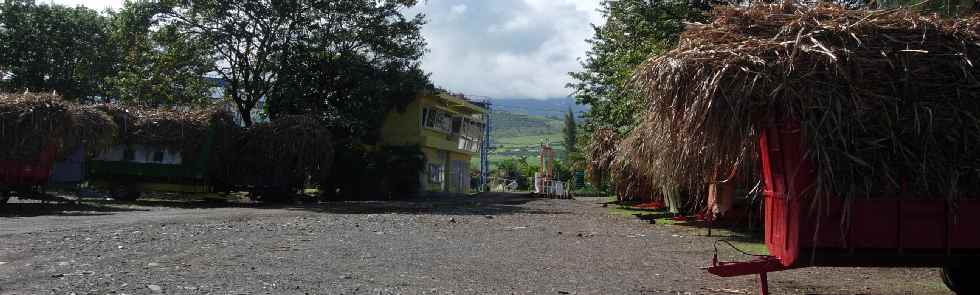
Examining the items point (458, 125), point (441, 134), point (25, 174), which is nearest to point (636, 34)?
point (25, 174)

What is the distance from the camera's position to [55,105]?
19516 millimetres

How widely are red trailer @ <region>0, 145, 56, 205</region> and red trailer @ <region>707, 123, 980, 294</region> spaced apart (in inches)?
741

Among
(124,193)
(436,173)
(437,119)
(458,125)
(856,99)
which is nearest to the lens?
(856,99)

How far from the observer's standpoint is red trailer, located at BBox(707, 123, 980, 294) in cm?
626

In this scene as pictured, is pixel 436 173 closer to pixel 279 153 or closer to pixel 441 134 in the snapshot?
pixel 441 134

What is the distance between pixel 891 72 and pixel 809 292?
282 cm

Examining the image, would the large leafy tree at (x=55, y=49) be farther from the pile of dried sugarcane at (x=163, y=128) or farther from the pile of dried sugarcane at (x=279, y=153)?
the pile of dried sugarcane at (x=279, y=153)

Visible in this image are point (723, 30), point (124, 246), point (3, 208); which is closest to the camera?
point (723, 30)

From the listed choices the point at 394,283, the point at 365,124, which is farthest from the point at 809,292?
the point at 365,124

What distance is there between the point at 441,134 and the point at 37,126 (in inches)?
1167

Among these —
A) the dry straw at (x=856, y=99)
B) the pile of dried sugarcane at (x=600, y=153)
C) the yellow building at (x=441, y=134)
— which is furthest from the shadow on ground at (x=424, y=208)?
the dry straw at (x=856, y=99)

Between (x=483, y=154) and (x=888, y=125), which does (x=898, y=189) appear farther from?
(x=483, y=154)

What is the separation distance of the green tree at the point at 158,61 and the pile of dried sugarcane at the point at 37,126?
43.5ft

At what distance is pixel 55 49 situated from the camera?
40625 mm
